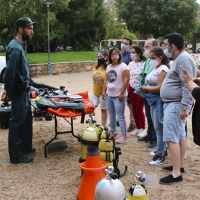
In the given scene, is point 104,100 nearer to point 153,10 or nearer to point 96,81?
point 96,81

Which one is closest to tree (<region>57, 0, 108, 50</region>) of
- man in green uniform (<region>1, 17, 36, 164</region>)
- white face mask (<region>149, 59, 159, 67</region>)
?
white face mask (<region>149, 59, 159, 67</region>)

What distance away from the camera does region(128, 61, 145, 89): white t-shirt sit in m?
6.10

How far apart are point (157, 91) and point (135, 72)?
1334 mm

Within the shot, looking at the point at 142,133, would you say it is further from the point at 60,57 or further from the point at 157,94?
the point at 60,57

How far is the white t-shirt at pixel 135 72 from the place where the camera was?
20.0 feet

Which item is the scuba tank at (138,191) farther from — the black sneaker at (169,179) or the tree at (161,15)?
the tree at (161,15)

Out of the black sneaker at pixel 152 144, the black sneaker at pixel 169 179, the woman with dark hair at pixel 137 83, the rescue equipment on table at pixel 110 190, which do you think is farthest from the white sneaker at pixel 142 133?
the rescue equipment on table at pixel 110 190

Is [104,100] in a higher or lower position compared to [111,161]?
higher

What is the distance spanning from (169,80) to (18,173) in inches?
92.9

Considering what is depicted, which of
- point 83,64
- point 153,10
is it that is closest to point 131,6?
point 153,10

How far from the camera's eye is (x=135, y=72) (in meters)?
6.12

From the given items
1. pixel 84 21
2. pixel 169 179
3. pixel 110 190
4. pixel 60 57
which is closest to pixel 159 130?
pixel 169 179

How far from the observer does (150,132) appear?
6.03 metres

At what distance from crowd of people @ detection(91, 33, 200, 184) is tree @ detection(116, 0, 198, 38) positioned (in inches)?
1086
